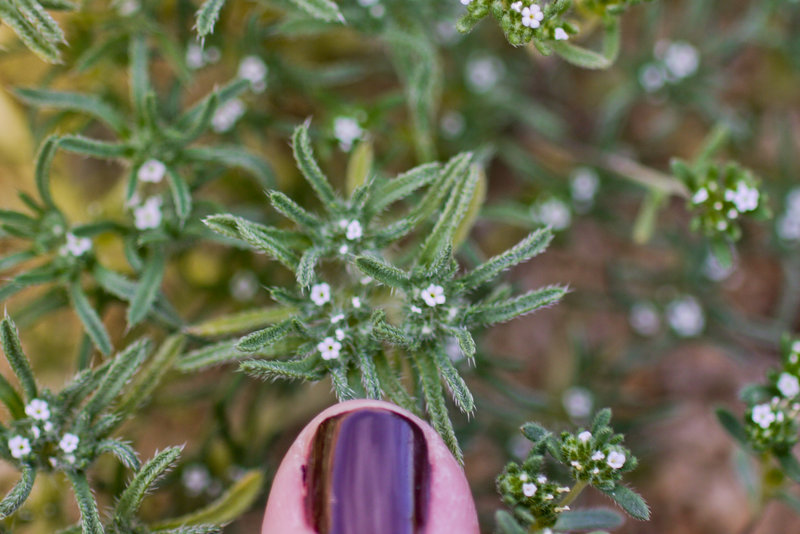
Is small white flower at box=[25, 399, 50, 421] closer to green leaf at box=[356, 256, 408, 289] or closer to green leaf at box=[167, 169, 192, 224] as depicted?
green leaf at box=[167, 169, 192, 224]

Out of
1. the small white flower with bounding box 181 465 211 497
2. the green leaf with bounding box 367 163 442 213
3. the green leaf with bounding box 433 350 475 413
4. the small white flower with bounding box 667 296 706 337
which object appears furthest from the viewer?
the small white flower with bounding box 667 296 706 337

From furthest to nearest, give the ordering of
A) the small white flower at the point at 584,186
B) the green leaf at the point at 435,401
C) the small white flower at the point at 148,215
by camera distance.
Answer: the small white flower at the point at 584,186 < the small white flower at the point at 148,215 < the green leaf at the point at 435,401

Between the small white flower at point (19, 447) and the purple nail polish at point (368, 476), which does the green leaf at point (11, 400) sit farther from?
the purple nail polish at point (368, 476)

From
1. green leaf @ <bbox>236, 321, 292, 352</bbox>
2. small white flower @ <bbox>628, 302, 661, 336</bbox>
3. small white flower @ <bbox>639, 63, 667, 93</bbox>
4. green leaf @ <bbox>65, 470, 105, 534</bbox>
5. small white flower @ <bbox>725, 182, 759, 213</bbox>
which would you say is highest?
green leaf @ <bbox>236, 321, 292, 352</bbox>

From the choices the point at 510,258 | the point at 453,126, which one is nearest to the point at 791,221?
the point at 453,126

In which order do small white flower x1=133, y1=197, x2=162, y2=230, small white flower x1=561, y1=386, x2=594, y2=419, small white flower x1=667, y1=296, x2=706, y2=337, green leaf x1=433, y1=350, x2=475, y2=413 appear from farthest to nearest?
small white flower x1=667, y1=296, x2=706, y2=337 < small white flower x1=561, y1=386, x2=594, y2=419 < small white flower x1=133, y1=197, x2=162, y2=230 < green leaf x1=433, y1=350, x2=475, y2=413

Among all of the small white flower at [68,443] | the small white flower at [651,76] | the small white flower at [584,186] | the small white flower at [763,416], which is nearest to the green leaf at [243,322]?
the small white flower at [68,443]

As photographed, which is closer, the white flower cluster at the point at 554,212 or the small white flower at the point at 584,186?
the white flower cluster at the point at 554,212

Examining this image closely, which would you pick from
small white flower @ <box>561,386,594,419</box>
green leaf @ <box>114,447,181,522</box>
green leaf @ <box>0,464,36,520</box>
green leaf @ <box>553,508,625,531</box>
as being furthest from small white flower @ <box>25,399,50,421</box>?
small white flower @ <box>561,386,594,419</box>
